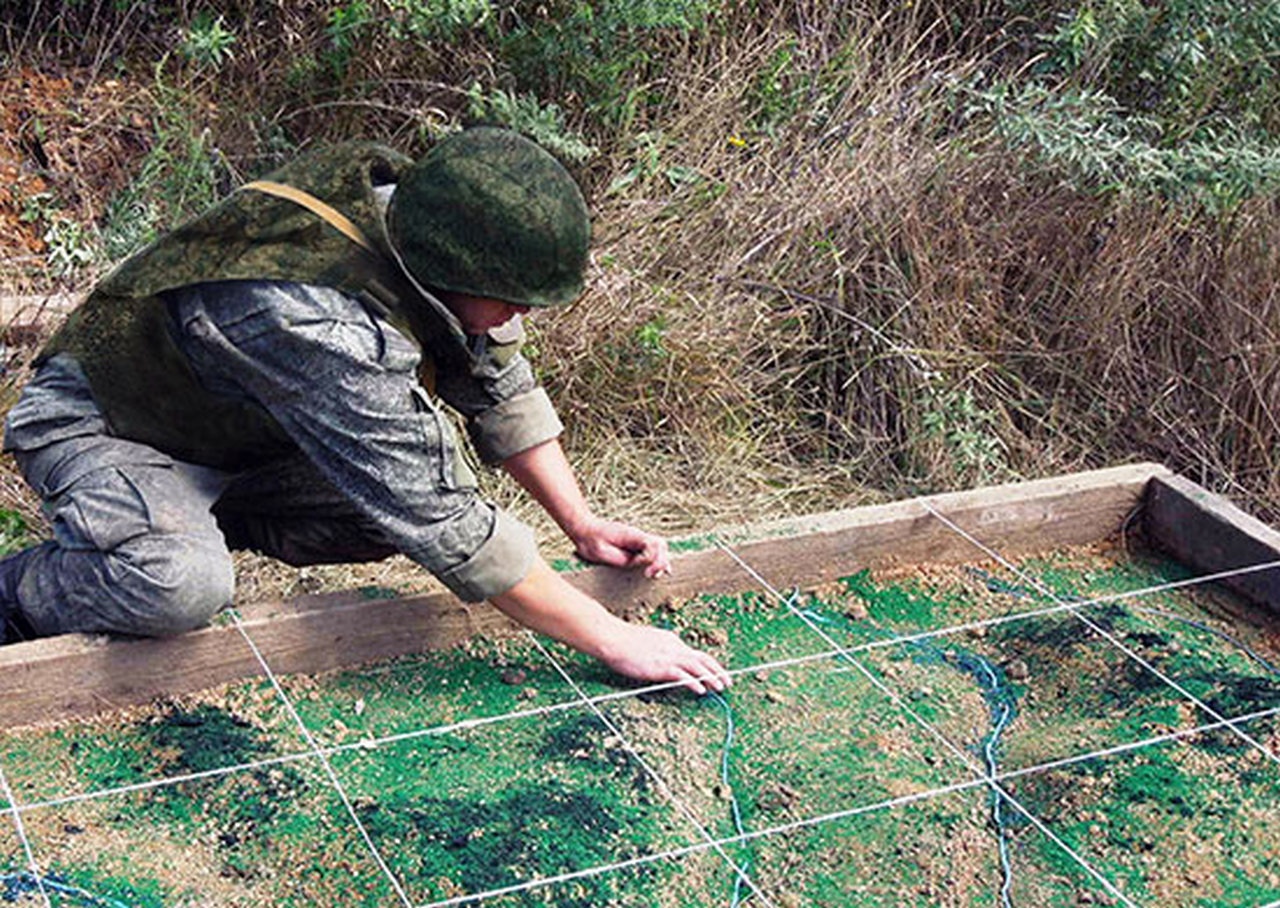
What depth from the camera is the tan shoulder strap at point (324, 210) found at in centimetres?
253

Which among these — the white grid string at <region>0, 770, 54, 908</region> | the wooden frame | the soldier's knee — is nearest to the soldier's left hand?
the wooden frame

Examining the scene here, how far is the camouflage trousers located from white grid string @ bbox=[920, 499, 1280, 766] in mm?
1559

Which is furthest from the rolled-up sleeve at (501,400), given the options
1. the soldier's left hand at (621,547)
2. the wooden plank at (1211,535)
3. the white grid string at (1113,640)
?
the wooden plank at (1211,535)

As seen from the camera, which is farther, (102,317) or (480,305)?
(102,317)

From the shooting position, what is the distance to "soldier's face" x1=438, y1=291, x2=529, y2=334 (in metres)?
2.52

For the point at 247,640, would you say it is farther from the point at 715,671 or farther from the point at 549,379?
the point at 549,379

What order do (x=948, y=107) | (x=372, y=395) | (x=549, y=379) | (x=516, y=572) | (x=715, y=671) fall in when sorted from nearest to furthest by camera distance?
(x=372, y=395) → (x=516, y=572) → (x=715, y=671) → (x=549, y=379) → (x=948, y=107)

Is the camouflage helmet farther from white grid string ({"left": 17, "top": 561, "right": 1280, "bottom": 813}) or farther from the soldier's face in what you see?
white grid string ({"left": 17, "top": 561, "right": 1280, "bottom": 813})

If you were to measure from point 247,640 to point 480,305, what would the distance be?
784mm

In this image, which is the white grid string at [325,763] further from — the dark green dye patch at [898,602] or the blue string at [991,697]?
the dark green dye patch at [898,602]

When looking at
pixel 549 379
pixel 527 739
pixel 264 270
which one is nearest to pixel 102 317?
pixel 264 270

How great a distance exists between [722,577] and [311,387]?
1.10m

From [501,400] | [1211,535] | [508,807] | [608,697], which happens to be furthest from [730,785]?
[1211,535]

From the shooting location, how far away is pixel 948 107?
4.93m
